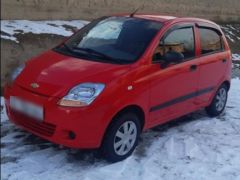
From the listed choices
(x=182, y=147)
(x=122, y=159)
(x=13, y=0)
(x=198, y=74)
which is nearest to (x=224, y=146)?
(x=182, y=147)

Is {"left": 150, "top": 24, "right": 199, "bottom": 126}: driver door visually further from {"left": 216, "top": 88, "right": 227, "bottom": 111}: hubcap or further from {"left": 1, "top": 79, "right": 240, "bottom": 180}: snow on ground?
{"left": 216, "top": 88, "right": 227, "bottom": 111}: hubcap

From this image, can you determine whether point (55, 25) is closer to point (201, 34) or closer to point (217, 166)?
point (201, 34)

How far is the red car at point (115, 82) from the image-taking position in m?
4.23

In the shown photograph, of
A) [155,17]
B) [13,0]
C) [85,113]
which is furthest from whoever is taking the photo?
[13,0]

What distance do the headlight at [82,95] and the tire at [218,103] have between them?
98.4 inches

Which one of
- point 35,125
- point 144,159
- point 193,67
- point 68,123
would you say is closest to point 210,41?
point 193,67

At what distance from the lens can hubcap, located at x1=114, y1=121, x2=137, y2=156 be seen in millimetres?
4555

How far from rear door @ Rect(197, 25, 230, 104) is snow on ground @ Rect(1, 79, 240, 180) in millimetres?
587

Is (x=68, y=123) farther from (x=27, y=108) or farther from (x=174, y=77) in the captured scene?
(x=174, y=77)

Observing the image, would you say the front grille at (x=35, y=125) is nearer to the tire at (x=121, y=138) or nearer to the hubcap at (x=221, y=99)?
the tire at (x=121, y=138)

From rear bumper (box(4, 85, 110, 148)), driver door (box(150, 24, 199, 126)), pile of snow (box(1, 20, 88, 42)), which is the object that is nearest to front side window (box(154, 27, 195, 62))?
driver door (box(150, 24, 199, 126))

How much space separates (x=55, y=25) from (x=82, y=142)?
6341 mm

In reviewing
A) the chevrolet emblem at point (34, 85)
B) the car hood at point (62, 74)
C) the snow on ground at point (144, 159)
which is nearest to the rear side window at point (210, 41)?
the snow on ground at point (144, 159)

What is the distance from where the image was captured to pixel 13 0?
30.7ft
